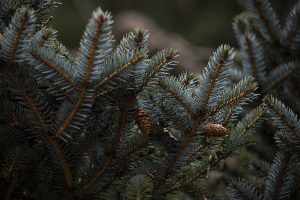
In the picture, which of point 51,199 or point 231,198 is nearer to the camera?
point 51,199

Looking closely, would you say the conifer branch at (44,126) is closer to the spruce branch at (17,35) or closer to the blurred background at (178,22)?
the spruce branch at (17,35)

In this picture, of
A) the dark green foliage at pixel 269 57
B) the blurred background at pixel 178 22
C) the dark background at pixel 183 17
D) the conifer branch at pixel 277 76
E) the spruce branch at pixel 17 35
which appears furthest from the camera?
the dark background at pixel 183 17

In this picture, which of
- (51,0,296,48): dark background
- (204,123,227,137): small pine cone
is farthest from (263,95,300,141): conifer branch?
(51,0,296,48): dark background

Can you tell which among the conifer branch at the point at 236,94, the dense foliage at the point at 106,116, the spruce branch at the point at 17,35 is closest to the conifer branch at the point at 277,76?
the dense foliage at the point at 106,116

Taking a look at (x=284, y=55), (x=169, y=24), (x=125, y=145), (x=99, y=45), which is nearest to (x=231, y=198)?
(x=125, y=145)

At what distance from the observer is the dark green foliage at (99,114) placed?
3.10ft

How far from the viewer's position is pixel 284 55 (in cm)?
178

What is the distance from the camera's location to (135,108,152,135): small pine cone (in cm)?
104

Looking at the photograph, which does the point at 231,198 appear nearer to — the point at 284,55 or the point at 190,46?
the point at 284,55

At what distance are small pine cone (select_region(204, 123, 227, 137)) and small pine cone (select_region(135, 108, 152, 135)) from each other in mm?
137

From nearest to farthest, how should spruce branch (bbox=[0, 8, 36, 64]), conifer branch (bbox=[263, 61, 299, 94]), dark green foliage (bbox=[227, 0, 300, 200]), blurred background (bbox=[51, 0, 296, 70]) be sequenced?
spruce branch (bbox=[0, 8, 36, 64]), dark green foliage (bbox=[227, 0, 300, 200]), conifer branch (bbox=[263, 61, 299, 94]), blurred background (bbox=[51, 0, 296, 70])

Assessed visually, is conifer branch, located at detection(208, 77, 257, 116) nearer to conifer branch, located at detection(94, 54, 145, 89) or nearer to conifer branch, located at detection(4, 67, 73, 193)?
conifer branch, located at detection(94, 54, 145, 89)

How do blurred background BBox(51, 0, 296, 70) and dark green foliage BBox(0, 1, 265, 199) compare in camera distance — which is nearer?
dark green foliage BBox(0, 1, 265, 199)

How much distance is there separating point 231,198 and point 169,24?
5087 mm
